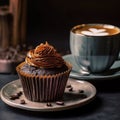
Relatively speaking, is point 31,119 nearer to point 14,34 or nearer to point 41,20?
point 14,34

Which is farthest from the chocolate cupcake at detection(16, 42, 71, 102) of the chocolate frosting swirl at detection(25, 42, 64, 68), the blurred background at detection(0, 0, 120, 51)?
the blurred background at detection(0, 0, 120, 51)

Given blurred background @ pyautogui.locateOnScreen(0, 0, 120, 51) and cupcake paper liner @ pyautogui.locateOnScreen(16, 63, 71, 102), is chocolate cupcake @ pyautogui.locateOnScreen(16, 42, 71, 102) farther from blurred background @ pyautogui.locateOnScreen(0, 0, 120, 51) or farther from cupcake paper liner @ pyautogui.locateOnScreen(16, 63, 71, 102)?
blurred background @ pyautogui.locateOnScreen(0, 0, 120, 51)

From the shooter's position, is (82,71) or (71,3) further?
(71,3)

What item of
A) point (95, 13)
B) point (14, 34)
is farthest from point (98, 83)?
point (95, 13)

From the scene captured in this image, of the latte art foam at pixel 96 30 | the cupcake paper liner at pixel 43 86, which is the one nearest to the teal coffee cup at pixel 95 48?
the latte art foam at pixel 96 30

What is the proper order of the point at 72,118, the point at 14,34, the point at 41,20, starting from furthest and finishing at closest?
the point at 41,20 < the point at 14,34 < the point at 72,118

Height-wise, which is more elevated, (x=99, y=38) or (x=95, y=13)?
(x=99, y=38)

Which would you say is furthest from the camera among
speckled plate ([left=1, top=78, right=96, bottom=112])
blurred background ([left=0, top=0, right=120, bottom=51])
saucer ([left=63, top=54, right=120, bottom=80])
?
blurred background ([left=0, top=0, right=120, bottom=51])
